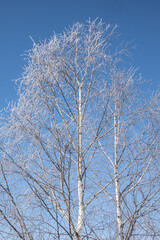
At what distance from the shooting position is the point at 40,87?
166 inches

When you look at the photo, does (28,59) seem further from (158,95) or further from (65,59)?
(158,95)

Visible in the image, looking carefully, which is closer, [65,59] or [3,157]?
[3,157]

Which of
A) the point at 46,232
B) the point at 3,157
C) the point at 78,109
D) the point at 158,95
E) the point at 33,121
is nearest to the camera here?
the point at 46,232

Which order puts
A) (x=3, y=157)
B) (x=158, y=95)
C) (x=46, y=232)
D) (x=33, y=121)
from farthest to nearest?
(x=158, y=95)
(x=33, y=121)
(x=3, y=157)
(x=46, y=232)

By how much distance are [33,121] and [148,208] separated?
2239mm

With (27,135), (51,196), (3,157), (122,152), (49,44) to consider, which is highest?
(49,44)

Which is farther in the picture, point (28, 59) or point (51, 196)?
point (28, 59)

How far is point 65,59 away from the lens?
463 cm

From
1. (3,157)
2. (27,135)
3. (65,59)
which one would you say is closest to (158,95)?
(65,59)

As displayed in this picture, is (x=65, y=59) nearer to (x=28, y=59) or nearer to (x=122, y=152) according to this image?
(x=28, y=59)

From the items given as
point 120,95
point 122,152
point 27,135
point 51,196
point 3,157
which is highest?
point 120,95

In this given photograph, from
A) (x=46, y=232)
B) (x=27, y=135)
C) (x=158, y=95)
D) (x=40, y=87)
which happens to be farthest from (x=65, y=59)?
(x=46, y=232)

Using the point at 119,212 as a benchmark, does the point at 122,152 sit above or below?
above

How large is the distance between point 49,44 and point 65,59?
0.38m
